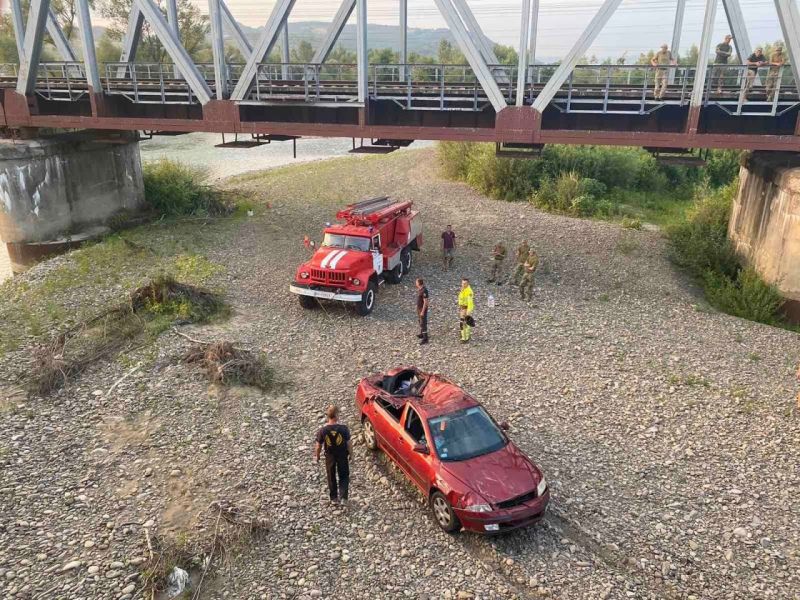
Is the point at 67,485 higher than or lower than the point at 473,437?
lower

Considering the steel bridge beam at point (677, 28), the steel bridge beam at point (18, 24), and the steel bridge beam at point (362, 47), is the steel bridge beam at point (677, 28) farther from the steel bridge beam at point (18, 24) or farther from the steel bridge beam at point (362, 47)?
the steel bridge beam at point (18, 24)

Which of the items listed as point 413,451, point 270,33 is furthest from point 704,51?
point 413,451

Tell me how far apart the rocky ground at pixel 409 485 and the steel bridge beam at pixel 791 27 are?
22.1ft

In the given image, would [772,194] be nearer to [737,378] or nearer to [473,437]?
[737,378]

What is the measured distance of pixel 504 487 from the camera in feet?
26.3

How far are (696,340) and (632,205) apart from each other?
18.2 m

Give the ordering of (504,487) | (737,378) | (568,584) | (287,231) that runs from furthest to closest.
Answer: (287,231)
(737,378)
(504,487)
(568,584)

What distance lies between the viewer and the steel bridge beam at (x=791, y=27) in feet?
48.3

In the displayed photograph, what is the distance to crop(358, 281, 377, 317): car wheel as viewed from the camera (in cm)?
1543

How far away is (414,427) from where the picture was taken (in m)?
9.02

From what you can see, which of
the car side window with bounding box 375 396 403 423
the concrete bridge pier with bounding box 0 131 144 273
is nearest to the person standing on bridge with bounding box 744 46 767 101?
the car side window with bounding box 375 396 403 423

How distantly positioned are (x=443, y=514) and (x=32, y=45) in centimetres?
2107

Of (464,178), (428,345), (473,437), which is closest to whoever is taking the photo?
(473,437)

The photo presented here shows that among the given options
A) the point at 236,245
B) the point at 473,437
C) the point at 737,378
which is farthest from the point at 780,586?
the point at 236,245
